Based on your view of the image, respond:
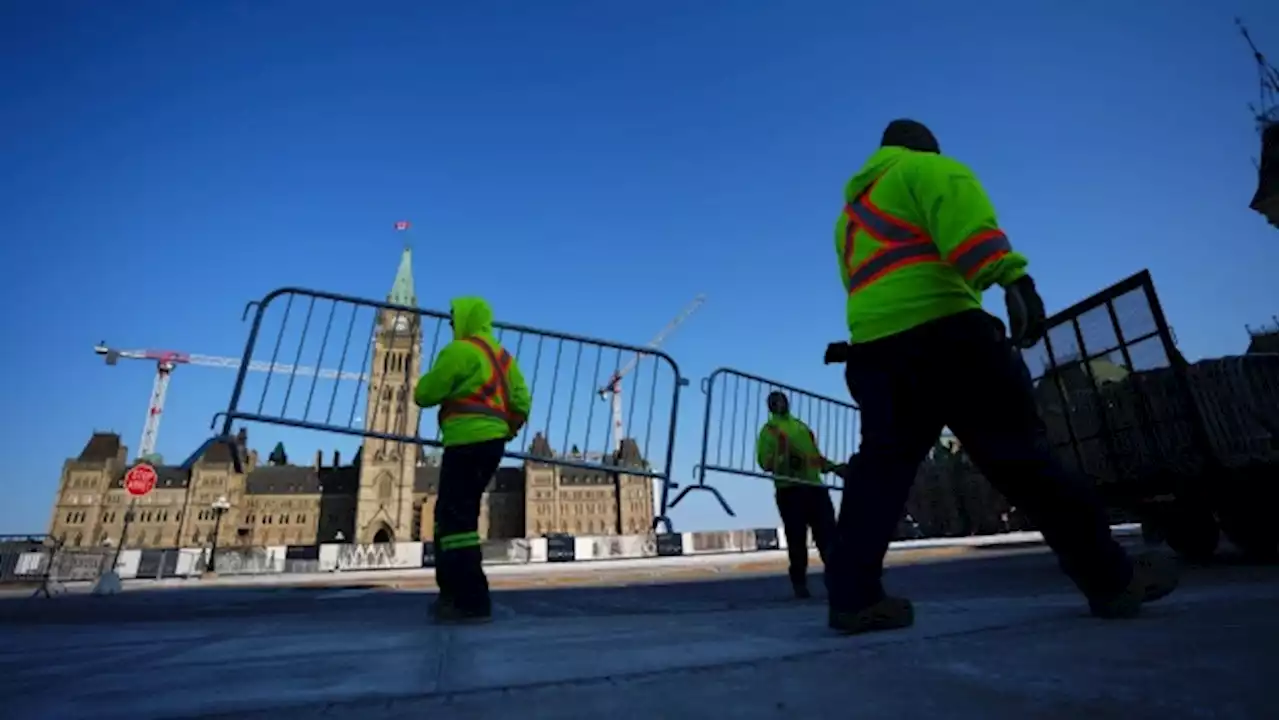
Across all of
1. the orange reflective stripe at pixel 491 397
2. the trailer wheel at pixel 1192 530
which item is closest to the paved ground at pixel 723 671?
the orange reflective stripe at pixel 491 397

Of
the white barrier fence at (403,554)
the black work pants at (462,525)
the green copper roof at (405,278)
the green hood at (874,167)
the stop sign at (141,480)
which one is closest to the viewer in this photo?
the green hood at (874,167)

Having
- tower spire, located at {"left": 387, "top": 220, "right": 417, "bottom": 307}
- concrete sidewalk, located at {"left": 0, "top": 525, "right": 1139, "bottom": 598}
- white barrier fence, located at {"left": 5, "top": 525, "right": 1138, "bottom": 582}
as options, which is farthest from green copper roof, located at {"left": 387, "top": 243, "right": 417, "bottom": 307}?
concrete sidewalk, located at {"left": 0, "top": 525, "right": 1139, "bottom": 598}

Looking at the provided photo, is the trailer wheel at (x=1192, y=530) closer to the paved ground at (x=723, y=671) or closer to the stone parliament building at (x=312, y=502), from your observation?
the paved ground at (x=723, y=671)

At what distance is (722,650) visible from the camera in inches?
75.4

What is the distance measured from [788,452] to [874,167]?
133 inches

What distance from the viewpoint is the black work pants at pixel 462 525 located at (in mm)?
3881

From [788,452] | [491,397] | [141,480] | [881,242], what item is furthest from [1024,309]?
[141,480]

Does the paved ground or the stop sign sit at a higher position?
the stop sign

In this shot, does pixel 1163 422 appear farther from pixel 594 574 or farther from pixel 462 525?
pixel 594 574

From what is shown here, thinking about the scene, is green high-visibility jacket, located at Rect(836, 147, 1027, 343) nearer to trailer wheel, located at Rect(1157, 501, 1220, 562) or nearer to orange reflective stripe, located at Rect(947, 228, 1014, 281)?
orange reflective stripe, located at Rect(947, 228, 1014, 281)

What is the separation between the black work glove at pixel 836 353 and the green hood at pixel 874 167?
67 cm

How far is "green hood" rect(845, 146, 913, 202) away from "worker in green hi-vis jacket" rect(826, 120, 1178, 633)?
0.08 meters

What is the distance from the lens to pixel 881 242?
2611mm

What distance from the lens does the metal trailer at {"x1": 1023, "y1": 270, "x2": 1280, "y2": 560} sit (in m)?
4.95
